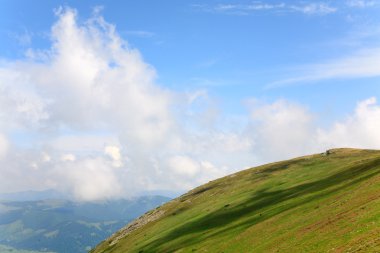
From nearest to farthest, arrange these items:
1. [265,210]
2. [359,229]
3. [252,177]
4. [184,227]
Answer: [359,229], [265,210], [184,227], [252,177]

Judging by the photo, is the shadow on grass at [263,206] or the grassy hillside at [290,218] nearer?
the grassy hillside at [290,218]

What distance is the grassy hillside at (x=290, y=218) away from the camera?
130 ft

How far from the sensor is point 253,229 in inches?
2308

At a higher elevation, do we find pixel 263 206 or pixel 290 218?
pixel 263 206

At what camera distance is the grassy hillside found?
39600mm

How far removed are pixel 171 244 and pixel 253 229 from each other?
72.9 ft

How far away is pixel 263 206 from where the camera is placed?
2945 inches

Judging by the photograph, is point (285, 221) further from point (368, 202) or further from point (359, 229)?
point (359, 229)

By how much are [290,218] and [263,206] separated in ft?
62.8

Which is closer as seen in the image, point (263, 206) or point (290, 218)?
point (290, 218)

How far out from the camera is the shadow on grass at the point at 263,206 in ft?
212

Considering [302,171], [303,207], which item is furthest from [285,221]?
[302,171]

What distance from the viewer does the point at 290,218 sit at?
183 feet

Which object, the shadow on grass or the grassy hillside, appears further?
the shadow on grass
